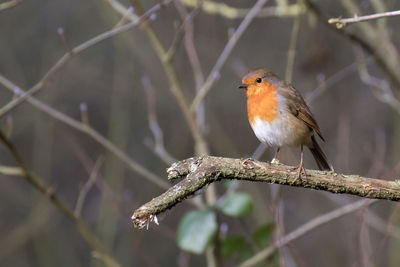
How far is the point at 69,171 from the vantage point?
6.85 meters

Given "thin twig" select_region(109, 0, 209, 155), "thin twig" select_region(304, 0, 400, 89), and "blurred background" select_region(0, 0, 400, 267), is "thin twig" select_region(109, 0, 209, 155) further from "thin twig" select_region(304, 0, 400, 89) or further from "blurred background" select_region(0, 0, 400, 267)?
"blurred background" select_region(0, 0, 400, 267)

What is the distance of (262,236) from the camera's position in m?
3.36

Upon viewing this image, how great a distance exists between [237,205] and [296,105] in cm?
74

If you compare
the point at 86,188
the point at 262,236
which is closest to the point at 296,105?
the point at 262,236

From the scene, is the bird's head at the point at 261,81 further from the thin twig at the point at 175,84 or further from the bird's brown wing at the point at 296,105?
the thin twig at the point at 175,84

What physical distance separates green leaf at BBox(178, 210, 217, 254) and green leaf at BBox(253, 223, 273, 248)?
0.37m

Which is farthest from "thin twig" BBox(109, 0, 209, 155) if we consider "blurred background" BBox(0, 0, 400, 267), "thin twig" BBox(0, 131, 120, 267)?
"blurred background" BBox(0, 0, 400, 267)

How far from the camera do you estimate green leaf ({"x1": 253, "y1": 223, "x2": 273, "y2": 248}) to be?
333cm

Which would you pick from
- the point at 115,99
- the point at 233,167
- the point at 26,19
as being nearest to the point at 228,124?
the point at 115,99

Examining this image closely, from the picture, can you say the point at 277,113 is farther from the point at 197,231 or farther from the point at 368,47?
the point at 368,47

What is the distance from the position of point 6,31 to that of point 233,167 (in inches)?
180

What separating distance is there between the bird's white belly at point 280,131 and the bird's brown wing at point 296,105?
0.21ft

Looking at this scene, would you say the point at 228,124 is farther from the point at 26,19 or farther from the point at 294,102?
the point at 294,102

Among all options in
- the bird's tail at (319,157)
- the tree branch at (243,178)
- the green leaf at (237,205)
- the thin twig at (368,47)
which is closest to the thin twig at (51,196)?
the green leaf at (237,205)
